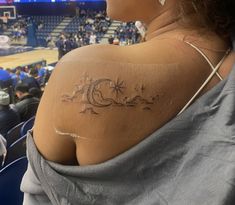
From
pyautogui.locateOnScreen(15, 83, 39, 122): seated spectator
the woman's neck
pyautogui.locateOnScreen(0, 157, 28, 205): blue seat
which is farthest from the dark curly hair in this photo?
pyautogui.locateOnScreen(15, 83, 39, 122): seated spectator

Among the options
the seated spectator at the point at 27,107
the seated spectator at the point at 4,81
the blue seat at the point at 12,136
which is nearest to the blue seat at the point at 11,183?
the blue seat at the point at 12,136

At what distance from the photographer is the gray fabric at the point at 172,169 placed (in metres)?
0.41

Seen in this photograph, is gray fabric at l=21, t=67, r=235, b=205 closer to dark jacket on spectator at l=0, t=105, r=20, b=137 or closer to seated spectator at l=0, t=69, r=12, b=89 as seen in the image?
dark jacket on spectator at l=0, t=105, r=20, b=137

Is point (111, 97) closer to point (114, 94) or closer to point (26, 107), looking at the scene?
point (114, 94)

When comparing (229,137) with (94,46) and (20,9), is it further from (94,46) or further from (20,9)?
(20,9)

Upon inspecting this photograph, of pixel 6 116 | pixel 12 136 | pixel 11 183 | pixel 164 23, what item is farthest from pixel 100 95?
pixel 6 116

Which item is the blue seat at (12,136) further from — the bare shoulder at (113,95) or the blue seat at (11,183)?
the bare shoulder at (113,95)

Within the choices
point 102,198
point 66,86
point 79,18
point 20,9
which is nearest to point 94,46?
point 66,86

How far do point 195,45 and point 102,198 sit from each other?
0.20 metres

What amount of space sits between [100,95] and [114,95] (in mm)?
15

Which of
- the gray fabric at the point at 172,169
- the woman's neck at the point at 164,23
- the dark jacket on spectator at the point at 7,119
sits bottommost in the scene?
the dark jacket on spectator at the point at 7,119

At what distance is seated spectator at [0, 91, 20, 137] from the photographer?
2590 millimetres

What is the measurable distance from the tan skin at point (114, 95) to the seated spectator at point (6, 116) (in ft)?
7.32

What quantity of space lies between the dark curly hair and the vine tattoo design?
127mm
